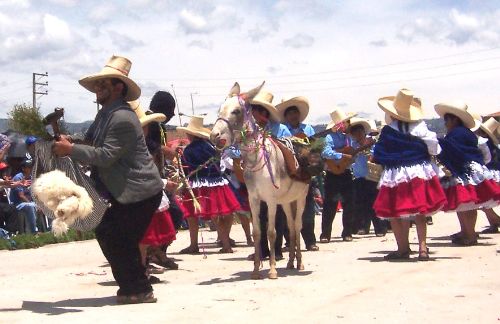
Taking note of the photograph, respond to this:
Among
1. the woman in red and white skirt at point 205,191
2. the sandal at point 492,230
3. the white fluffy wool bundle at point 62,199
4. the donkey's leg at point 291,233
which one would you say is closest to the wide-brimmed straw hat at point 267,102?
the donkey's leg at point 291,233

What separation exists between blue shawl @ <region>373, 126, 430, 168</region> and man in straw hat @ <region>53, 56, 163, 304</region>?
3839 mm

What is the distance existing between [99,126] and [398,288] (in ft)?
11.2

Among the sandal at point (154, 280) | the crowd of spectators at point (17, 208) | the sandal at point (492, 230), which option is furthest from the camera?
the crowd of spectators at point (17, 208)

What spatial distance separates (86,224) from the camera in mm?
7449

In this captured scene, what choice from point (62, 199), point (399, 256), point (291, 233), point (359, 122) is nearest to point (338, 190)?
point (359, 122)

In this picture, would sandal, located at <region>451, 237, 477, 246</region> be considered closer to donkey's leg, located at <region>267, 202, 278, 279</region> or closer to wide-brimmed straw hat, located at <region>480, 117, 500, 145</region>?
wide-brimmed straw hat, located at <region>480, 117, 500, 145</region>

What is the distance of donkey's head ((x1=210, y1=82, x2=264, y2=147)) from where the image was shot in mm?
8727

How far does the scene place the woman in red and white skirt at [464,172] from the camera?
39.4 feet

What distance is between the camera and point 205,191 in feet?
42.4

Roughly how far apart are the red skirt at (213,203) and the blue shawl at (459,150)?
11.2 feet

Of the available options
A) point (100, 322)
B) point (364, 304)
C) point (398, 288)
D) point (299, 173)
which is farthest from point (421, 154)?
point (100, 322)

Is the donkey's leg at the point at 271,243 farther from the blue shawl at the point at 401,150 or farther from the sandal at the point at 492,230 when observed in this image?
A: the sandal at the point at 492,230

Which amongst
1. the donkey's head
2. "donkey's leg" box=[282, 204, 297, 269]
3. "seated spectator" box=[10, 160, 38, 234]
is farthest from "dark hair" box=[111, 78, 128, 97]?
"seated spectator" box=[10, 160, 38, 234]

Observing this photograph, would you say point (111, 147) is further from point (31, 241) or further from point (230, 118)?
point (31, 241)
